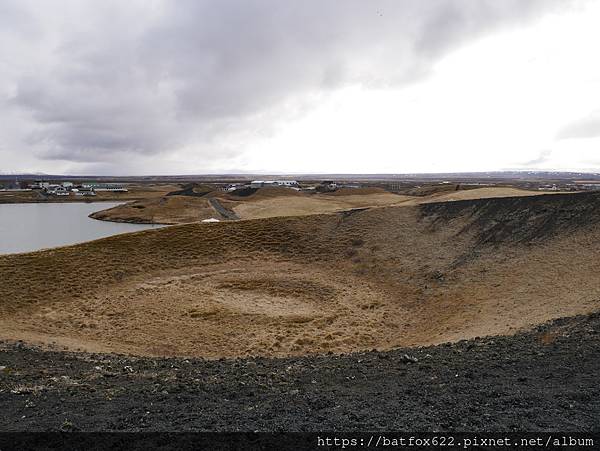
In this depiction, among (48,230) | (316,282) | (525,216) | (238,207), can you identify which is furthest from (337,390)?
(238,207)

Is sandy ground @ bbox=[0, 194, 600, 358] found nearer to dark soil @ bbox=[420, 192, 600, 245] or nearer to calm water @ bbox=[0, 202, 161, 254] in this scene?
dark soil @ bbox=[420, 192, 600, 245]

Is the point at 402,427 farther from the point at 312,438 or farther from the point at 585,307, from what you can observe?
the point at 585,307

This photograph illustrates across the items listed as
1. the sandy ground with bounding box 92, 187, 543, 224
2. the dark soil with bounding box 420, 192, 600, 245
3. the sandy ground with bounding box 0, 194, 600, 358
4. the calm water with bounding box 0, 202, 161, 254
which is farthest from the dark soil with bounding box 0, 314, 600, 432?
the sandy ground with bounding box 92, 187, 543, 224

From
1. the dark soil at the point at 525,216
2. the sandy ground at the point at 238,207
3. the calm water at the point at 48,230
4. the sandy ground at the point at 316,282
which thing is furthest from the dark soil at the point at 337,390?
the sandy ground at the point at 238,207

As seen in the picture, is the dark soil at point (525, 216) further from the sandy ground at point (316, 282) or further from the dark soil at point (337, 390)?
the dark soil at point (337, 390)

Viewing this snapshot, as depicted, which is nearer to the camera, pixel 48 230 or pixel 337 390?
pixel 337 390

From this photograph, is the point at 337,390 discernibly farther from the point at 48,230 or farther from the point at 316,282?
the point at 48,230
